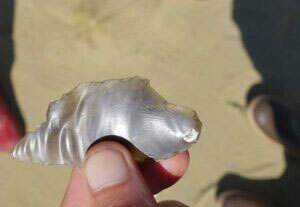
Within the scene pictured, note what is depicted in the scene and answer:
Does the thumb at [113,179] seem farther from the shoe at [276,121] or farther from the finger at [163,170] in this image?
the shoe at [276,121]

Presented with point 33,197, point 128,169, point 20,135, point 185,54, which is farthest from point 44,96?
point 128,169

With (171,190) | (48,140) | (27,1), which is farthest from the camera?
(27,1)

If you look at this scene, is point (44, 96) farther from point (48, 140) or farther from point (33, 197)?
point (48, 140)

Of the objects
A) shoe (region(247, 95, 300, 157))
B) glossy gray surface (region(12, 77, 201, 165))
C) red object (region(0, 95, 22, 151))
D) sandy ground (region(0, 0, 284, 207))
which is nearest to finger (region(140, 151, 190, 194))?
glossy gray surface (region(12, 77, 201, 165))

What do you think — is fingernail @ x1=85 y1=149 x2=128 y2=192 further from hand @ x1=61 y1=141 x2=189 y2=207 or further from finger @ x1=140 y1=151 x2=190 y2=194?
finger @ x1=140 y1=151 x2=190 y2=194

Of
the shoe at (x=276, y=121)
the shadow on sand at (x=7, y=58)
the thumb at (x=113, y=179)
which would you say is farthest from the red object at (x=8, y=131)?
the shoe at (x=276, y=121)

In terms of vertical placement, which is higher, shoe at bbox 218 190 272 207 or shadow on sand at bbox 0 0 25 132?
shadow on sand at bbox 0 0 25 132
